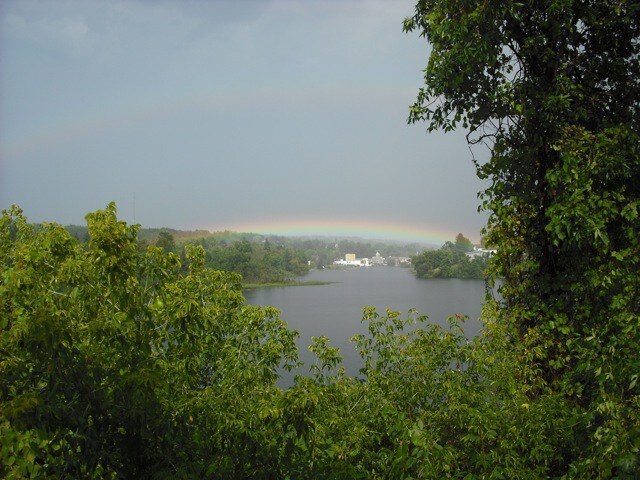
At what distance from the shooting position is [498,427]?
3738mm

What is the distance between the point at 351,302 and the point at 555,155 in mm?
13967

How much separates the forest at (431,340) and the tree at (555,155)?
0.9 inches

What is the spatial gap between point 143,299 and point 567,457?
3.38 m

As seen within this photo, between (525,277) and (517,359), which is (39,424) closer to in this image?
(517,359)

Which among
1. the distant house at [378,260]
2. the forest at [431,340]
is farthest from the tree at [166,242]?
the distant house at [378,260]

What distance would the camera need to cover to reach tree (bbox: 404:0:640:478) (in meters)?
5.05

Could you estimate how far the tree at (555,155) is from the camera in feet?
16.6

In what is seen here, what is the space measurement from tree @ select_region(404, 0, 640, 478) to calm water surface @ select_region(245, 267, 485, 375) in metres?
2.49

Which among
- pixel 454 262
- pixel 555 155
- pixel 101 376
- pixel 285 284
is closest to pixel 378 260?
pixel 285 284

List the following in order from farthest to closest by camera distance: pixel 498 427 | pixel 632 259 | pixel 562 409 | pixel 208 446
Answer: pixel 632 259
pixel 562 409
pixel 498 427
pixel 208 446

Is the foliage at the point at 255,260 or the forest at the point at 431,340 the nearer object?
the forest at the point at 431,340

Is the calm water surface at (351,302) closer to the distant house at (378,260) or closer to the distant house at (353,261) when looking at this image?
the distant house at (353,261)

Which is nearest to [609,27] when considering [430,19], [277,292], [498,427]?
[430,19]

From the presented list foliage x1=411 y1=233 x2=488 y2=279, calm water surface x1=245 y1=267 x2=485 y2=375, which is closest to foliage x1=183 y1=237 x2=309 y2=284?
calm water surface x1=245 y1=267 x2=485 y2=375
